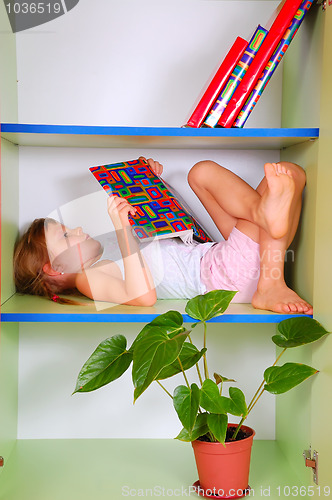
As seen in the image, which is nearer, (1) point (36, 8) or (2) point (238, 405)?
(2) point (238, 405)

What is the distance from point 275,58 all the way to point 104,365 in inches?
31.1

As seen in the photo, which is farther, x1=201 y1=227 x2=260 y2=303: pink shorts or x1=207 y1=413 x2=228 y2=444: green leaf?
x1=201 y1=227 x2=260 y2=303: pink shorts

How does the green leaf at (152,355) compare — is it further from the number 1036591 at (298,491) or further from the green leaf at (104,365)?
the number 1036591 at (298,491)

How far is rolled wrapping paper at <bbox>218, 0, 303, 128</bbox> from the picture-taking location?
4.50 ft

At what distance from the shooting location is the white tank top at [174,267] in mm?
1612

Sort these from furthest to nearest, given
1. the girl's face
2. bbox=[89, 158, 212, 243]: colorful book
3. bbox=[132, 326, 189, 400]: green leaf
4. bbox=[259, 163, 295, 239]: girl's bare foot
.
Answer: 1. the girl's face
2. bbox=[89, 158, 212, 243]: colorful book
3. bbox=[259, 163, 295, 239]: girl's bare foot
4. bbox=[132, 326, 189, 400]: green leaf

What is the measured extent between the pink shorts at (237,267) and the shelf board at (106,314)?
60 mm

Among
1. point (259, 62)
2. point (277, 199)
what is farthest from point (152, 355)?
point (259, 62)

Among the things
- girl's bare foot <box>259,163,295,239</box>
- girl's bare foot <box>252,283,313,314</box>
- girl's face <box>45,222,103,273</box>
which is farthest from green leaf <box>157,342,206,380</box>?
girl's face <box>45,222,103,273</box>

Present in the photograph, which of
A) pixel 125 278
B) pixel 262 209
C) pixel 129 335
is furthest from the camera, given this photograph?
pixel 129 335

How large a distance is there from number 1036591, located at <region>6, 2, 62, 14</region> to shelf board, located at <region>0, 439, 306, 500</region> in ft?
4.01

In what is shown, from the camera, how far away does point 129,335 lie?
1.78 meters

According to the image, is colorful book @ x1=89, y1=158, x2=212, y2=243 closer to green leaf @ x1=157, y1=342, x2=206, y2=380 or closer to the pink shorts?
the pink shorts

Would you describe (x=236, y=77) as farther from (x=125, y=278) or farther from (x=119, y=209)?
(x=125, y=278)
